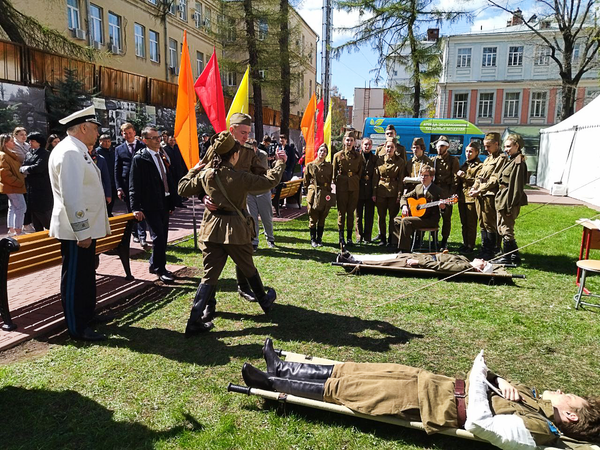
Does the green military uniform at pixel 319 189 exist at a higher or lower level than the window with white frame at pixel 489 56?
lower

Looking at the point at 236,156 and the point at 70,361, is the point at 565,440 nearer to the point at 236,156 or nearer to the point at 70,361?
the point at 236,156

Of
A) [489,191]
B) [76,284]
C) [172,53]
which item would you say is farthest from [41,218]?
[172,53]

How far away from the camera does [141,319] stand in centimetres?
505

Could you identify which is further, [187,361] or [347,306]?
[347,306]

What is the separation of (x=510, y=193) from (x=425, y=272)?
2097mm

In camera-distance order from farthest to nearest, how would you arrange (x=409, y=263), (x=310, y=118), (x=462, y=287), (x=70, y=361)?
(x=310, y=118) → (x=409, y=263) → (x=462, y=287) → (x=70, y=361)

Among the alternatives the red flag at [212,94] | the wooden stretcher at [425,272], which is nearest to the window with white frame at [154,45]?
the red flag at [212,94]

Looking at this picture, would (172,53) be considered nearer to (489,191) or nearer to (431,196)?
(431,196)

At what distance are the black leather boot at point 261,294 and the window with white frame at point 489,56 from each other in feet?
162

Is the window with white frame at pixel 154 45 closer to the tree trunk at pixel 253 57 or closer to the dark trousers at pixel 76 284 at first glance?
the tree trunk at pixel 253 57

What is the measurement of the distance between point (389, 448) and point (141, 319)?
10.7 ft

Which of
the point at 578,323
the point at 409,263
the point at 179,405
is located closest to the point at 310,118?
the point at 409,263

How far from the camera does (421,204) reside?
7961mm

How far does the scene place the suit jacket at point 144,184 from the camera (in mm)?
6078
